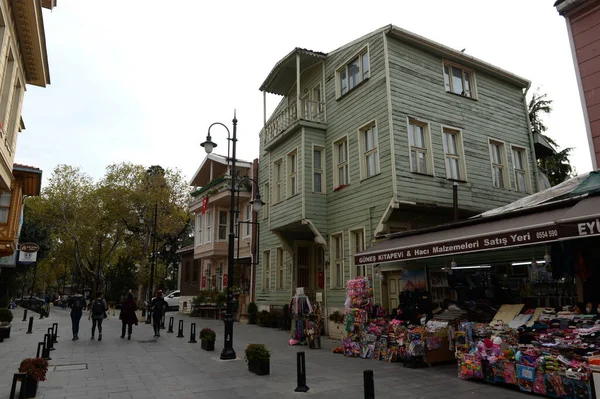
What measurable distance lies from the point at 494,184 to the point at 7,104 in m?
16.2

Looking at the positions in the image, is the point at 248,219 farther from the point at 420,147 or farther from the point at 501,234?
the point at 501,234

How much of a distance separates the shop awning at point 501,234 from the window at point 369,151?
3.95 meters

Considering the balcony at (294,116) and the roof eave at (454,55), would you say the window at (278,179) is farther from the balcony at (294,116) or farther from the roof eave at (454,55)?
the roof eave at (454,55)

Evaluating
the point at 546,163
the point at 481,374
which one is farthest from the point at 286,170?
the point at 546,163

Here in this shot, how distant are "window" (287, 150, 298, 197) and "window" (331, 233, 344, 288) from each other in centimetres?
283

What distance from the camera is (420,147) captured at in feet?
47.6

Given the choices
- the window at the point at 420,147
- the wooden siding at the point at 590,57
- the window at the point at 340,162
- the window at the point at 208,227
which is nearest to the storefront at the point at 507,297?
the wooden siding at the point at 590,57

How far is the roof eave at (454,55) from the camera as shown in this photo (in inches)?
581

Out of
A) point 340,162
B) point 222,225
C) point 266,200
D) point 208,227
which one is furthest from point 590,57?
point 208,227

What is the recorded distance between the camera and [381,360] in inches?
412

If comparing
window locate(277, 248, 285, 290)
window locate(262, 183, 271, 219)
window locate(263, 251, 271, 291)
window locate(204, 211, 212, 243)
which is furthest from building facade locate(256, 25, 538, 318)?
window locate(204, 211, 212, 243)

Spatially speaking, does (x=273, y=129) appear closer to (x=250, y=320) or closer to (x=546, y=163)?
(x=250, y=320)

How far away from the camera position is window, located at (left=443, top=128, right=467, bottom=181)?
1497 cm

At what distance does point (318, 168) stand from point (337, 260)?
400 cm
